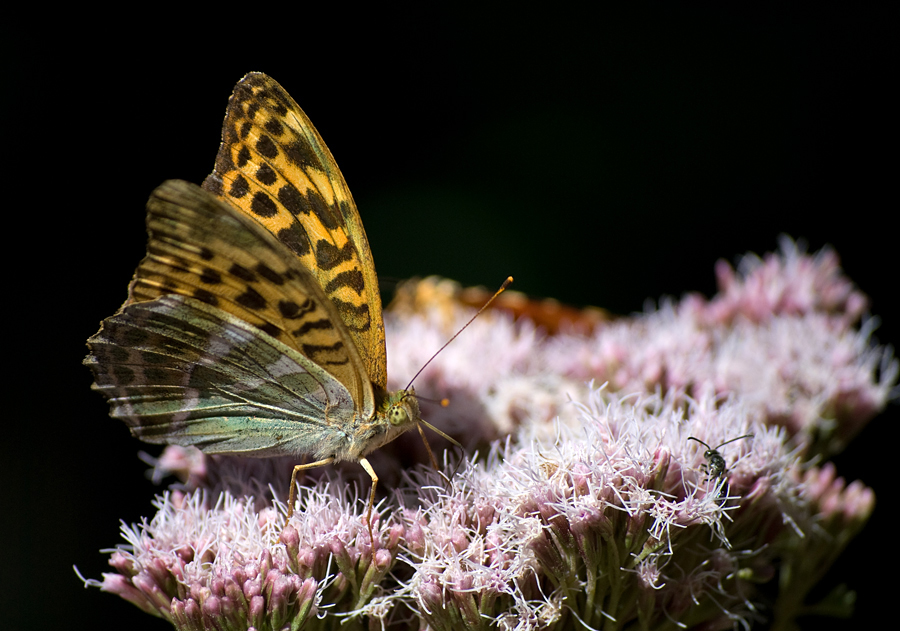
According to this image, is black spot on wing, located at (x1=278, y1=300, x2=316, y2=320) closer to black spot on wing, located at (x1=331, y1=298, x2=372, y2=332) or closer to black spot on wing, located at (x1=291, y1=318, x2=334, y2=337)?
black spot on wing, located at (x1=291, y1=318, x2=334, y2=337)

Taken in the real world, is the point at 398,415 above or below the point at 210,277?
below

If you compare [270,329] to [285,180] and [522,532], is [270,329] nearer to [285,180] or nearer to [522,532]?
[285,180]

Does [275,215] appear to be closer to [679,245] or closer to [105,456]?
[105,456]

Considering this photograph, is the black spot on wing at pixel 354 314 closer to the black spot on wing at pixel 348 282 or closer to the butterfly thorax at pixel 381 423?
the black spot on wing at pixel 348 282

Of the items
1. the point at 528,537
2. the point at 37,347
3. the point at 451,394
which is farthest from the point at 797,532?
the point at 37,347

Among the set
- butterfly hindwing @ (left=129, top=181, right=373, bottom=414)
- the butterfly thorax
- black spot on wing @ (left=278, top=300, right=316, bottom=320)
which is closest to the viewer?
butterfly hindwing @ (left=129, top=181, right=373, bottom=414)

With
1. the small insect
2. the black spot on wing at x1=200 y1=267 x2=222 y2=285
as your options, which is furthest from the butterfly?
the small insect

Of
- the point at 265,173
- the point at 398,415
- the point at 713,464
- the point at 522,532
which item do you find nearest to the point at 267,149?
the point at 265,173

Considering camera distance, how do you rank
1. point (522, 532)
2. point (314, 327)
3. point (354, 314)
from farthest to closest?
point (354, 314), point (314, 327), point (522, 532)
